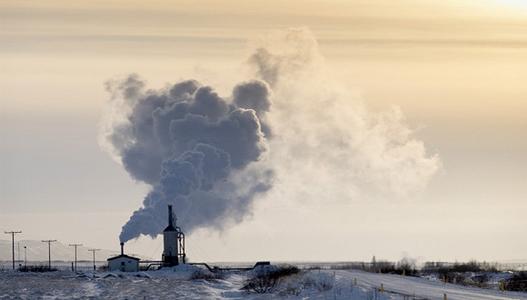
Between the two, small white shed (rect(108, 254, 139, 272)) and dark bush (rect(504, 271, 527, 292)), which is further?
small white shed (rect(108, 254, 139, 272))

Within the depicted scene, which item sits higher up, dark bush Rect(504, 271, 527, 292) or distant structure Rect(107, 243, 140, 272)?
distant structure Rect(107, 243, 140, 272)

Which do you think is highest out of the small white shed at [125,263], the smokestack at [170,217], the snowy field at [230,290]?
the smokestack at [170,217]

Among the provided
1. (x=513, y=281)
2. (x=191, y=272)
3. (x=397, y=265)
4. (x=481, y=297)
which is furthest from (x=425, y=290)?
(x=397, y=265)

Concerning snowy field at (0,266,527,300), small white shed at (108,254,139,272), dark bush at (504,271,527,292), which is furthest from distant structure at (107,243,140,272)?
dark bush at (504,271,527,292)

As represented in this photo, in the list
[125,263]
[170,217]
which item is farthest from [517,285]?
[125,263]

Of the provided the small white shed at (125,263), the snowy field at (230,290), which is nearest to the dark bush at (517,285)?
the snowy field at (230,290)

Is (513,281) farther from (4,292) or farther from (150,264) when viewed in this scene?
(150,264)

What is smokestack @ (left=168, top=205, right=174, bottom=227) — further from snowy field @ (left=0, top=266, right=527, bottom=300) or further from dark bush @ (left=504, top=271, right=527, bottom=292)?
dark bush @ (left=504, top=271, right=527, bottom=292)

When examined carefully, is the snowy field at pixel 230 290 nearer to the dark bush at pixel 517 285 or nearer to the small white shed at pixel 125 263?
the dark bush at pixel 517 285

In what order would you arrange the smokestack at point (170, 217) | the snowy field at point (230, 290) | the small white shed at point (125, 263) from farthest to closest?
1. the small white shed at point (125, 263)
2. the smokestack at point (170, 217)
3. the snowy field at point (230, 290)

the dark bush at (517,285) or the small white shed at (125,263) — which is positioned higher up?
the small white shed at (125,263)

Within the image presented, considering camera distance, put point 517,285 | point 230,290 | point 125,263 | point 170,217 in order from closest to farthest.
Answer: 1. point 230,290
2. point 517,285
3. point 170,217
4. point 125,263

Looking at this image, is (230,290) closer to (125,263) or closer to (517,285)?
(517,285)

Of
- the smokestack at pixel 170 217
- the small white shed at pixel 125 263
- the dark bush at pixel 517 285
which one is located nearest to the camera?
the dark bush at pixel 517 285
